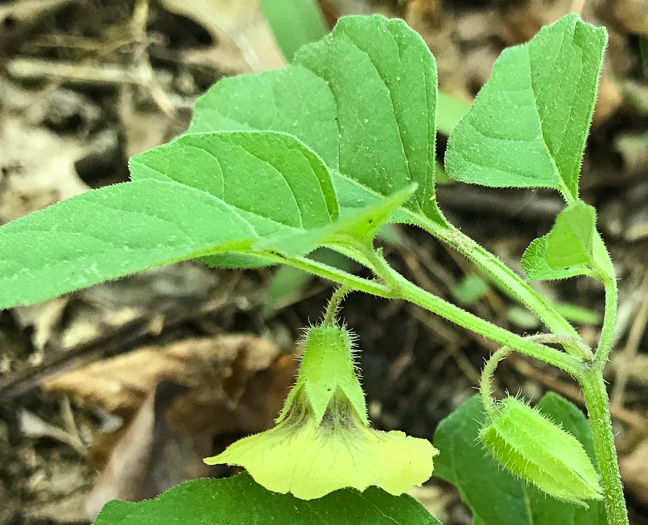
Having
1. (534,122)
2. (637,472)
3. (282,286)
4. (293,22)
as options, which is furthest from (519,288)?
(293,22)

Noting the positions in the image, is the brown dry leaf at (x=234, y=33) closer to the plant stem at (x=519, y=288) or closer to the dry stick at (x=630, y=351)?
the dry stick at (x=630, y=351)

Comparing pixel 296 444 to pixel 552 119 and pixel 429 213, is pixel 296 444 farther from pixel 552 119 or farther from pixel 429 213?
pixel 552 119

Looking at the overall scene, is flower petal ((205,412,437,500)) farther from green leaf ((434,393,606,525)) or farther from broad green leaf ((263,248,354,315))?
broad green leaf ((263,248,354,315))

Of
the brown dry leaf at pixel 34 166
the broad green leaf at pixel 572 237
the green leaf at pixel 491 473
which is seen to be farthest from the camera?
the brown dry leaf at pixel 34 166

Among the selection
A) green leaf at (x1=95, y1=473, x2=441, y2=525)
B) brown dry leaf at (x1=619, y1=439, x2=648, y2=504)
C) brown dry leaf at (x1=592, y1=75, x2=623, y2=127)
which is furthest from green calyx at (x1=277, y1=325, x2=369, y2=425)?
brown dry leaf at (x1=592, y1=75, x2=623, y2=127)

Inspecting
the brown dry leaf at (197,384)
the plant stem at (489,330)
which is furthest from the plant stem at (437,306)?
the brown dry leaf at (197,384)

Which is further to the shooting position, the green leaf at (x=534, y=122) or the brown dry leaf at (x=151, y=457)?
the brown dry leaf at (x=151, y=457)
